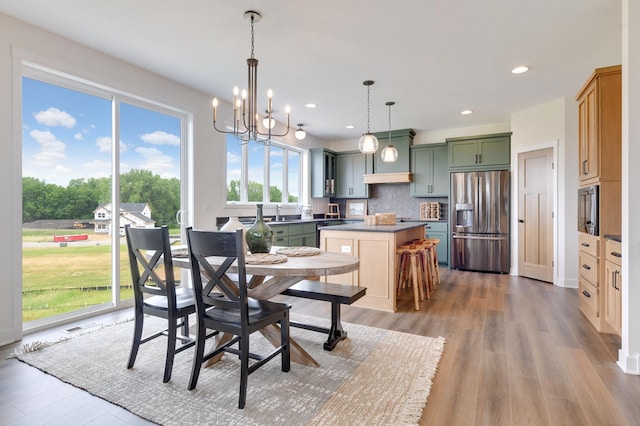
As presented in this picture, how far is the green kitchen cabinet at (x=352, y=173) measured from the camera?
22.6 ft

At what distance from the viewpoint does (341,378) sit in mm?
2057

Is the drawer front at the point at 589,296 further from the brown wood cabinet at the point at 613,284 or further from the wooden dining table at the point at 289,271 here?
the wooden dining table at the point at 289,271

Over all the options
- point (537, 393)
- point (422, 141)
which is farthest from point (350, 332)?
point (422, 141)

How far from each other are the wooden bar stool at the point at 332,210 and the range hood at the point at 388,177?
942mm

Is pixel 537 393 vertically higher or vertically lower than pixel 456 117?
lower

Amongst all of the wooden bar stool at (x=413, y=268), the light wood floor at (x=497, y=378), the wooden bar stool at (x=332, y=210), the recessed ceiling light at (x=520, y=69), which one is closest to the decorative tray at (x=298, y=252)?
the light wood floor at (x=497, y=378)

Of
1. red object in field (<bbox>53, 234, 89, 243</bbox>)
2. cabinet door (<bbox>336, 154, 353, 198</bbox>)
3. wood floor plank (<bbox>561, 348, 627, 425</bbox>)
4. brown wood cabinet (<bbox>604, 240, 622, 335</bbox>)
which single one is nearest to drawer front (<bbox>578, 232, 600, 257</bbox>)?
brown wood cabinet (<bbox>604, 240, 622, 335</bbox>)

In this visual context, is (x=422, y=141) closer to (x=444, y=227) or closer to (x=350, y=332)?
(x=444, y=227)

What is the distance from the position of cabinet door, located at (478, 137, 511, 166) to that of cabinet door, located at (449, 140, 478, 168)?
0.09 metres

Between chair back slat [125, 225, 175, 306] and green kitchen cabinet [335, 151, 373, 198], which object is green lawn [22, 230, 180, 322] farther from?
green kitchen cabinet [335, 151, 373, 198]

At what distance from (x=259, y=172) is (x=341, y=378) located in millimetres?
4081

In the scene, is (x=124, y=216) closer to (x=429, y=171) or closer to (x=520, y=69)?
(x=520, y=69)

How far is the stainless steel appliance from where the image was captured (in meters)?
2.84

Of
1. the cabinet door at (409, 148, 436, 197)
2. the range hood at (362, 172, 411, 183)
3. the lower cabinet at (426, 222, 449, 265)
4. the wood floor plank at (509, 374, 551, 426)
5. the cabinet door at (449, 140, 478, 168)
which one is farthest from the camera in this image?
the range hood at (362, 172, 411, 183)
